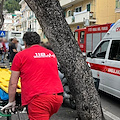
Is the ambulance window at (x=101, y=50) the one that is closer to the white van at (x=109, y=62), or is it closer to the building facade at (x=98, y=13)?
the white van at (x=109, y=62)

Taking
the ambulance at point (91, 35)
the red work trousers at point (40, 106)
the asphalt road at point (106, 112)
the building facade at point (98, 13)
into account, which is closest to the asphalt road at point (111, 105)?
the asphalt road at point (106, 112)

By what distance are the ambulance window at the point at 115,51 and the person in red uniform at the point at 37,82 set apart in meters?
3.26

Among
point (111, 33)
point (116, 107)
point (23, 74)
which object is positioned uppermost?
point (111, 33)

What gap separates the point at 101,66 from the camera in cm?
596

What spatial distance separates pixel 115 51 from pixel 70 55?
7.18 feet

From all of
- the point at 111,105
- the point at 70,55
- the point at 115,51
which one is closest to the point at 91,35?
the point at 115,51

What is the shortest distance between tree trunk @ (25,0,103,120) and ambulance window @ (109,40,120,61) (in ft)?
6.16

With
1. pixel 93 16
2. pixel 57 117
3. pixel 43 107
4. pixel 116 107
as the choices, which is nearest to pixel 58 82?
pixel 43 107

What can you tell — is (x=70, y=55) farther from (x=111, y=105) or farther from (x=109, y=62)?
(x=111, y=105)

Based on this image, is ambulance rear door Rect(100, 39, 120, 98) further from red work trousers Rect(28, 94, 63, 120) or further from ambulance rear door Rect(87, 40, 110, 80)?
red work trousers Rect(28, 94, 63, 120)

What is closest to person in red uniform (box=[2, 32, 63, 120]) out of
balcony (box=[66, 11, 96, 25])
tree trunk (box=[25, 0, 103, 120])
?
tree trunk (box=[25, 0, 103, 120])

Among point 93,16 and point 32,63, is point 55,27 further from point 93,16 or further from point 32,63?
point 93,16

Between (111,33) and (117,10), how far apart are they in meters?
14.2

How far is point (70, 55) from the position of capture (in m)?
3.78
